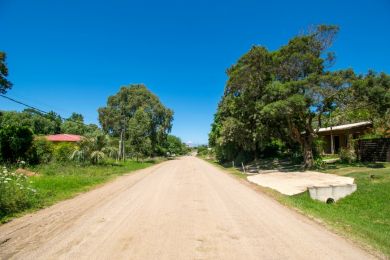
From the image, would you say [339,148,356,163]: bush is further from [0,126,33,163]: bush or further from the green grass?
[0,126,33,163]: bush

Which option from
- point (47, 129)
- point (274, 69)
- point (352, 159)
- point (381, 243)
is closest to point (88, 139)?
point (274, 69)

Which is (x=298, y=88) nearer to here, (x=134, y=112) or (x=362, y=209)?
(x=362, y=209)

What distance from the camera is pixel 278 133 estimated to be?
25859 millimetres

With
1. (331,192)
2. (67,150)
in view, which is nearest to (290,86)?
(331,192)

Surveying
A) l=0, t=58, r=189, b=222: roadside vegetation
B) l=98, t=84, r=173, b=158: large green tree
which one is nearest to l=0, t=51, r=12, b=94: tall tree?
l=0, t=58, r=189, b=222: roadside vegetation

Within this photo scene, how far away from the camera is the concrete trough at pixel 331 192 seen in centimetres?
1172

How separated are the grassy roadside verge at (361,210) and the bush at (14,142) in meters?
18.5

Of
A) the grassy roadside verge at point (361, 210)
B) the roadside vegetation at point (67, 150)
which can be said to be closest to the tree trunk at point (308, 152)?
the grassy roadside verge at point (361, 210)

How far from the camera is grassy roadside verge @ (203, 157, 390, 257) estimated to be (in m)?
6.13

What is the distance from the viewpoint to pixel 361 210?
10523mm

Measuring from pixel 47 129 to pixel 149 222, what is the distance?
72.3 meters

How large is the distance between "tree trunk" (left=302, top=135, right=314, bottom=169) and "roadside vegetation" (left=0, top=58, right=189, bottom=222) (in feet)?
48.7

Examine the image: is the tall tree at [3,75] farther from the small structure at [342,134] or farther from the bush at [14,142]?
the small structure at [342,134]

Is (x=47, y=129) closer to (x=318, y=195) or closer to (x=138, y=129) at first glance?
(x=138, y=129)
